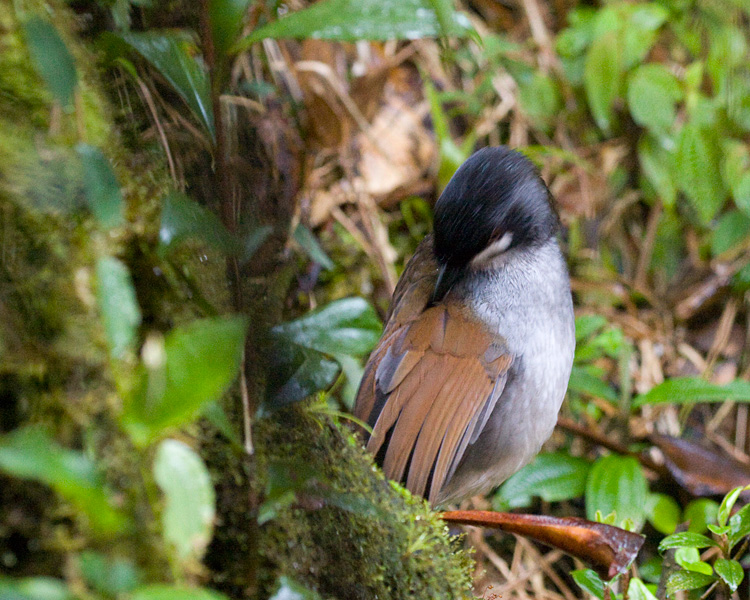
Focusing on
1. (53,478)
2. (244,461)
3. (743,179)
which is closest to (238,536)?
(244,461)

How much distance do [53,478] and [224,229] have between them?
63 centimetres

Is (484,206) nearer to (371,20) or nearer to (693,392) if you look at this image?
(371,20)

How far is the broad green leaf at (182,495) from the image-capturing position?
69cm

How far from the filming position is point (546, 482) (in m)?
2.43

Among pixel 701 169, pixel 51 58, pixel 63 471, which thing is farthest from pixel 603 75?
pixel 63 471

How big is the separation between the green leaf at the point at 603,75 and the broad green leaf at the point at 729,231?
A: 79cm

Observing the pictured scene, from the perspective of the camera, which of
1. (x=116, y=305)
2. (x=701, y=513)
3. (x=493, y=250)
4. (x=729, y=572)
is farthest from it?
(x=701, y=513)

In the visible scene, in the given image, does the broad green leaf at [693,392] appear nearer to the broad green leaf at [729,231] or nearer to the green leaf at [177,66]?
the broad green leaf at [729,231]

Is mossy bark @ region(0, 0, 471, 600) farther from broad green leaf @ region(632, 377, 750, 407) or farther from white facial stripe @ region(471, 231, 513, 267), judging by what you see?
broad green leaf @ region(632, 377, 750, 407)

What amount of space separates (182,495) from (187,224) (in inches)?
18.1

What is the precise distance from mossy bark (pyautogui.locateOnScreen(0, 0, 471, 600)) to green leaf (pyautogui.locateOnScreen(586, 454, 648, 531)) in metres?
1.22

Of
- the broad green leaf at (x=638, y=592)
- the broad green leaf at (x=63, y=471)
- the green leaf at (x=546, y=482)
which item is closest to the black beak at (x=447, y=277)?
the broad green leaf at (x=638, y=592)

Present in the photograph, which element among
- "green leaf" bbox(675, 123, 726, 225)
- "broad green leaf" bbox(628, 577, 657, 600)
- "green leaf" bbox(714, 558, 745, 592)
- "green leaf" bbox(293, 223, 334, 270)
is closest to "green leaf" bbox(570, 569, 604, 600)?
"broad green leaf" bbox(628, 577, 657, 600)

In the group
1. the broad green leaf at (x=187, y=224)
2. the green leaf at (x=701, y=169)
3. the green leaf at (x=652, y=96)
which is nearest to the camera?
the broad green leaf at (x=187, y=224)
